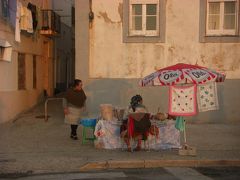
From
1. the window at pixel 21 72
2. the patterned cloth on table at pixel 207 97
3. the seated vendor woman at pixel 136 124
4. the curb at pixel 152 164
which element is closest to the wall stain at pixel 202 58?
the patterned cloth on table at pixel 207 97

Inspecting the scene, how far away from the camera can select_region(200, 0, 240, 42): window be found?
14.7m

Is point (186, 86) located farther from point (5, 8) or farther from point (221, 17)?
point (5, 8)

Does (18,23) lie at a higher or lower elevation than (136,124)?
higher

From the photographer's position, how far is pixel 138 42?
1475 cm

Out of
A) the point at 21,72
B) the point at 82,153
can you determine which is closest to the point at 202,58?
the point at 82,153

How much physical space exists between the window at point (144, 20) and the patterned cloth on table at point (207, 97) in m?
4.84

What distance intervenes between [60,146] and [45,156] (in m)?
1.24

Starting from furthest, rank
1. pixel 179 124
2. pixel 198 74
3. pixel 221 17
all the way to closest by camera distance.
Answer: pixel 221 17
pixel 179 124
pixel 198 74

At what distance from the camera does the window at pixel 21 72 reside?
56.1 feet

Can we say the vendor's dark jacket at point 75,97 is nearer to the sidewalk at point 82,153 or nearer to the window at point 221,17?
the sidewalk at point 82,153

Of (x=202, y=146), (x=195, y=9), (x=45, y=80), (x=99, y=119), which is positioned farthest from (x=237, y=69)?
(x=45, y=80)

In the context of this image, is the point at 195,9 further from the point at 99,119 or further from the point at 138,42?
the point at 99,119

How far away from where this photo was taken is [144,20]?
48.7 ft

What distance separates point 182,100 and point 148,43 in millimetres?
4972
